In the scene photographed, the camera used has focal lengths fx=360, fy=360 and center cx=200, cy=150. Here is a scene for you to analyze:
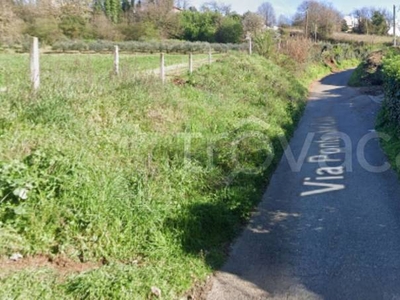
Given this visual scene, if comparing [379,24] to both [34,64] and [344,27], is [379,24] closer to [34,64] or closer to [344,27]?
[344,27]

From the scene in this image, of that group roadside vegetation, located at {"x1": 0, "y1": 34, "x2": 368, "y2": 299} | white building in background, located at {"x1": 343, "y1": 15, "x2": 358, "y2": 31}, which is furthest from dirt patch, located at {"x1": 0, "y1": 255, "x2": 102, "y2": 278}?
white building in background, located at {"x1": 343, "y1": 15, "x2": 358, "y2": 31}

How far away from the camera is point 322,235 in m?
4.61

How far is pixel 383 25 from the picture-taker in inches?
2485

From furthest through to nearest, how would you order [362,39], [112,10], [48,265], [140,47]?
[112,10] < [362,39] < [140,47] < [48,265]

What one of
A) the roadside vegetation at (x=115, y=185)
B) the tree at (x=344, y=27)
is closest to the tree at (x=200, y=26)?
the tree at (x=344, y=27)

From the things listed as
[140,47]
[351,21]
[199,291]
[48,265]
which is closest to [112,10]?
[140,47]

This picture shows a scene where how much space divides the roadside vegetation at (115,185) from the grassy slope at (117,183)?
0.04ft

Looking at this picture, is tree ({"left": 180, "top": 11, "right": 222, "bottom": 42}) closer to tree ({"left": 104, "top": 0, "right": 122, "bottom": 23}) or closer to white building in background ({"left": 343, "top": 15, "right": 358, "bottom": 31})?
tree ({"left": 104, "top": 0, "right": 122, "bottom": 23})

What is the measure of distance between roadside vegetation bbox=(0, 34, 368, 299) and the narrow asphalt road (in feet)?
1.07

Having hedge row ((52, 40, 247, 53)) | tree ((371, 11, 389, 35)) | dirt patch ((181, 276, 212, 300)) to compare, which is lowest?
dirt patch ((181, 276, 212, 300))

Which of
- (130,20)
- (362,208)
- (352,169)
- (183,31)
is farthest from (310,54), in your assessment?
(130,20)

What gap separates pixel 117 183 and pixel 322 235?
8.82 feet

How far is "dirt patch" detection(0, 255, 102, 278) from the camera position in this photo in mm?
3355

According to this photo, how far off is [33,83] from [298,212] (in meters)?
4.57
